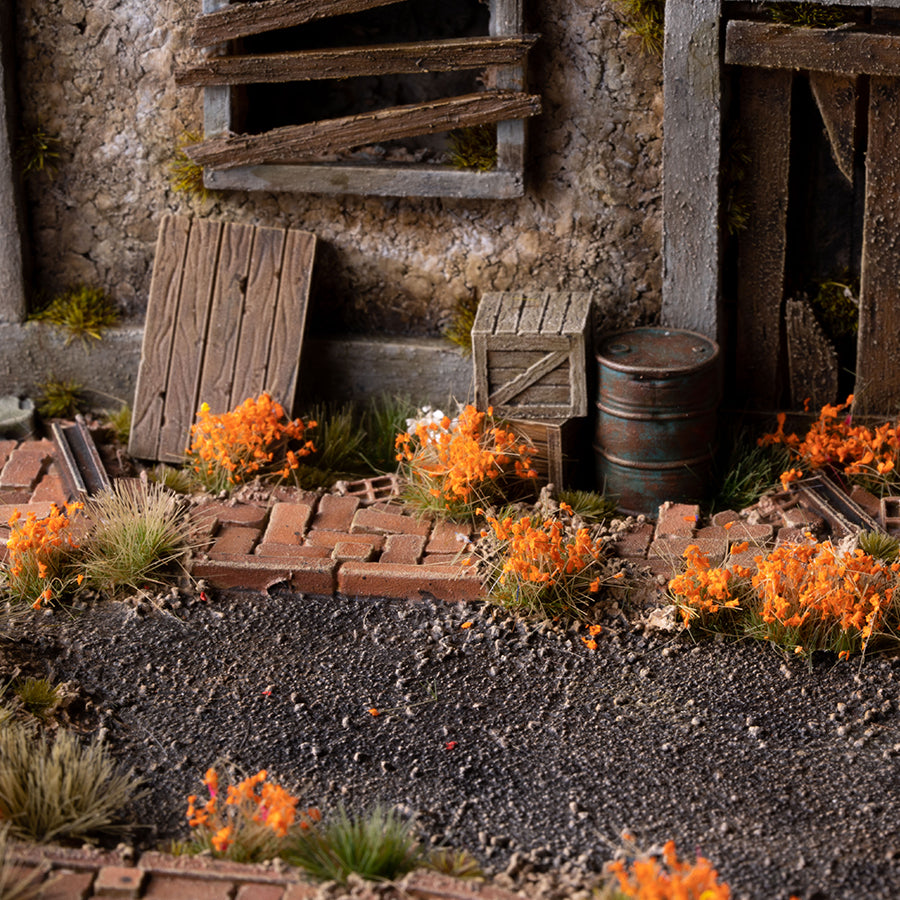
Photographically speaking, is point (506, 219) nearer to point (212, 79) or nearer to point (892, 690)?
point (212, 79)

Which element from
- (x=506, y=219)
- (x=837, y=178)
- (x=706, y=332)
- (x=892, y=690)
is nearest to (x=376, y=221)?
(x=506, y=219)

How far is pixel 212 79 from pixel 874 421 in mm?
3546

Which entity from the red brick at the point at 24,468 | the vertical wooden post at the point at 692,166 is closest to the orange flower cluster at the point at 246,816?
the red brick at the point at 24,468

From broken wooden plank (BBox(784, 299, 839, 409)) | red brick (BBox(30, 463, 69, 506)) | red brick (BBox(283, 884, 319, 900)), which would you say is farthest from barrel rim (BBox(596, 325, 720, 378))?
red brick (BBox(283, 884, 319, 900))

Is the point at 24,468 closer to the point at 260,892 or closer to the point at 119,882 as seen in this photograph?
the point at 119,882

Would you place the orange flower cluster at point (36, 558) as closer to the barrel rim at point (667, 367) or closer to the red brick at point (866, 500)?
the barrel rim at point (667, 367)

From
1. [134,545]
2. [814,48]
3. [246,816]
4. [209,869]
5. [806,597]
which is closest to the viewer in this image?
[209,869]

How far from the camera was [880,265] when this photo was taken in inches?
225

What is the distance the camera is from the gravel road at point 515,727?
384 centimetres

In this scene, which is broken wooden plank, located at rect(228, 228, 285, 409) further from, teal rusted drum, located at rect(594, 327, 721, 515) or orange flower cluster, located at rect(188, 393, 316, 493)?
teal rusted drum, located at rect(594, 327, 721, 515)

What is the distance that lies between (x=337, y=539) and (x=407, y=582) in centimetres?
47

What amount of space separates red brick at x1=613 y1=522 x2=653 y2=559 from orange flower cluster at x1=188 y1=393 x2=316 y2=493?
153 centimetres

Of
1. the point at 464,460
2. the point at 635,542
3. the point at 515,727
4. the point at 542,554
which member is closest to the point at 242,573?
Answer: the point at 464,460

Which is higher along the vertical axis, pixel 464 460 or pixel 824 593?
pixel 464 460
